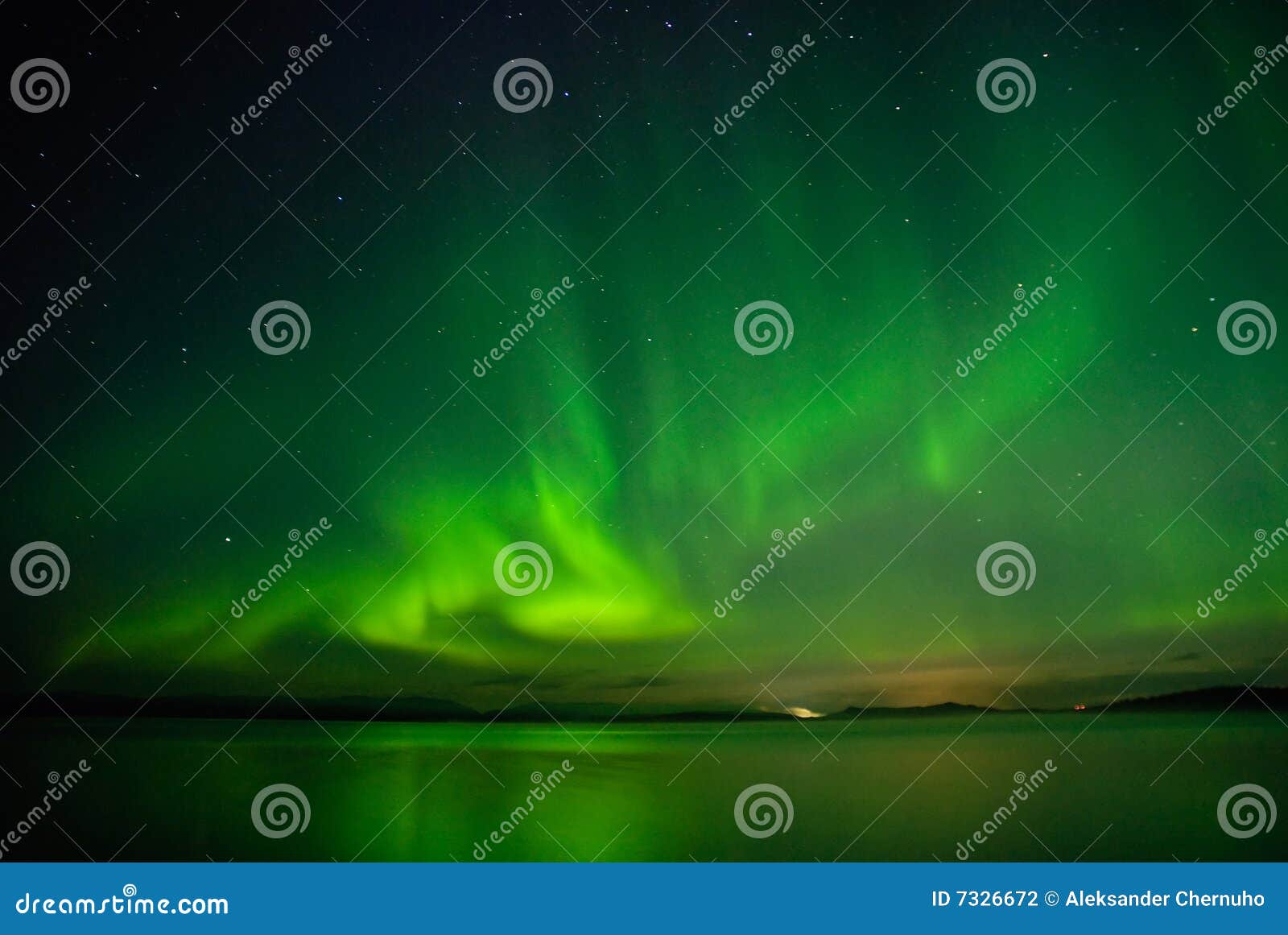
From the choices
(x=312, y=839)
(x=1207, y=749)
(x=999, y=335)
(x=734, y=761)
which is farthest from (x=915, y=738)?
(x=312, y=839)

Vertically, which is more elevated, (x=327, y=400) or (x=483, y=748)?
(x=327, y=400)

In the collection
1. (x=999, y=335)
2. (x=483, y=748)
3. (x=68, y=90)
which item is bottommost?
(x=483, y=748)

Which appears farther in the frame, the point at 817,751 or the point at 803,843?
the point at 817,751

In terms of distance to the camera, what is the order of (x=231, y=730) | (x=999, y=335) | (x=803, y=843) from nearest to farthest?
(x=803, y=843), (x=999, y=335), (x=231, y=730)

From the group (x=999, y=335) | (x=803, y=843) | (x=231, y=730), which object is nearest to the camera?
(x=803, y=843)

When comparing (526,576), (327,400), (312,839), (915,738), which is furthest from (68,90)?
(915,738)

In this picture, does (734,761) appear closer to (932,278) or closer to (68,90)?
(932,278)
